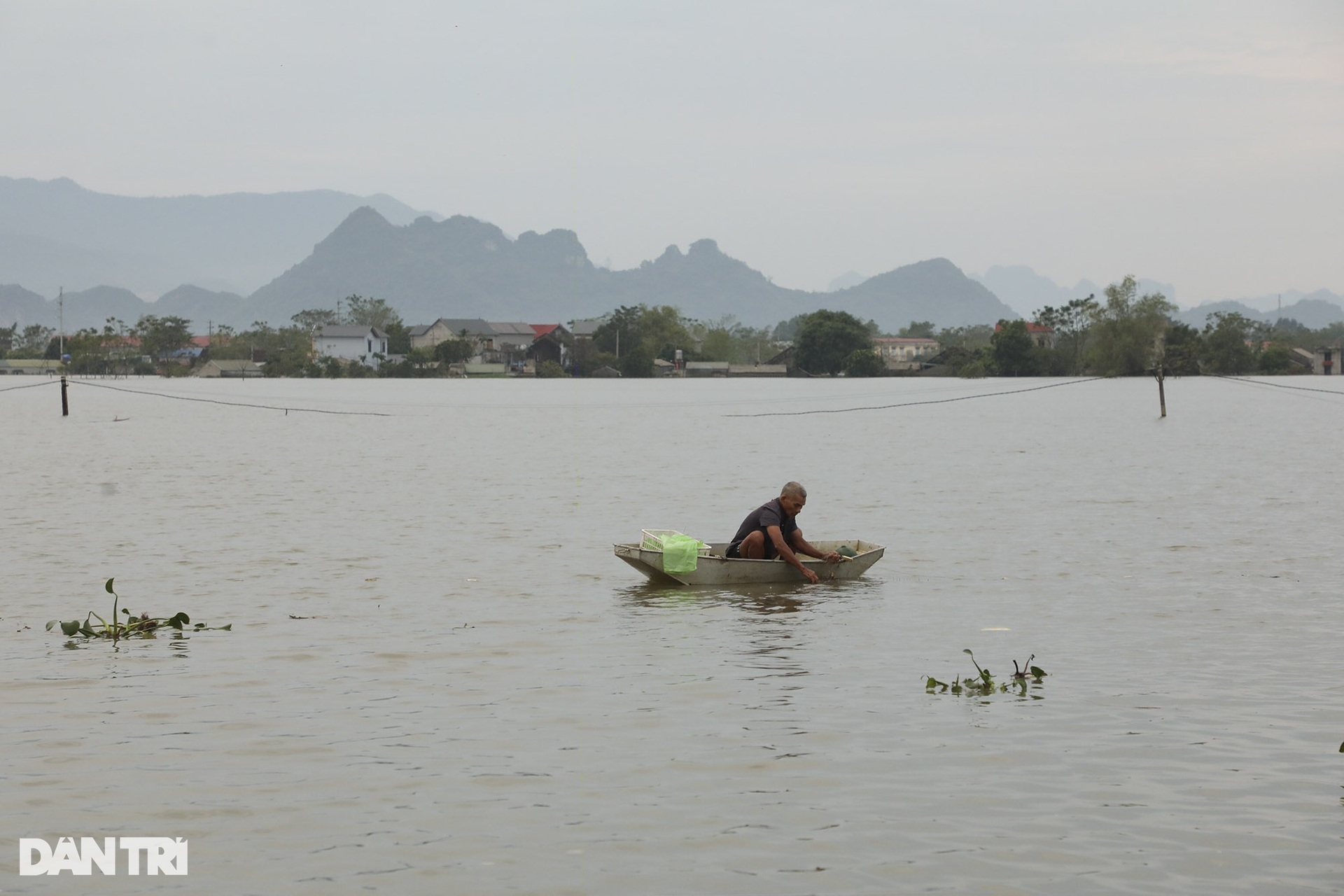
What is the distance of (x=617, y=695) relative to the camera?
11.9 meters

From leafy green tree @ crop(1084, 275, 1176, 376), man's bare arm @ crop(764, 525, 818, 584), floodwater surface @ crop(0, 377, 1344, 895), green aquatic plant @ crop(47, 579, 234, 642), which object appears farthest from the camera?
leafy green tree @ crop(1084, 275, 1176, 376)

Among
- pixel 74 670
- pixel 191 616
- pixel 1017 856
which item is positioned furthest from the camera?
pixel 191 616

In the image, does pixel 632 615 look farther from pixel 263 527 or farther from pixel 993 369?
pixel 993 369

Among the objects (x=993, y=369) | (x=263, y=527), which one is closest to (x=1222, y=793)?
(x=263, y=527)

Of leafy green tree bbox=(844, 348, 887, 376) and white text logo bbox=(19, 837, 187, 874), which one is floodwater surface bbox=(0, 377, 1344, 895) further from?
leafy green tree bbox=(844, 348, 887, 376)

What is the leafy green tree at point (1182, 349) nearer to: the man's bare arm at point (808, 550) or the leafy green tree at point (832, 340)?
the leafy green tree at point (832, 340)

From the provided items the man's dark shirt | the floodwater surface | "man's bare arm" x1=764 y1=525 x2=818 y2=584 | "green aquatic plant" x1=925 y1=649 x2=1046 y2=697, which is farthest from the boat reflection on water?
"green aquatic plant" x1=925 y1=649 x2=1046 y2=697

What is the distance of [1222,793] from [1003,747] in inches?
64.9

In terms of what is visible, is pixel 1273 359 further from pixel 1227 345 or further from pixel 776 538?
pixel 776 538

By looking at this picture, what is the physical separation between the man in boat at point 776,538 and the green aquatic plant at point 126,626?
6663 mm

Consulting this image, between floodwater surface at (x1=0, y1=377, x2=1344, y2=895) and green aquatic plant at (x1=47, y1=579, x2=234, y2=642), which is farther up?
green aquatic plant at (x1=47, y1=579, x2=234, y2=642)

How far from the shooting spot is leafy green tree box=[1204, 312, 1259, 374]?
183500 millimetres

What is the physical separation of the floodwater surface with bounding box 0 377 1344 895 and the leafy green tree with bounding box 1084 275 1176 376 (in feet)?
485

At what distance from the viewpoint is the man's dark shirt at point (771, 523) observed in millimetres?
17703
